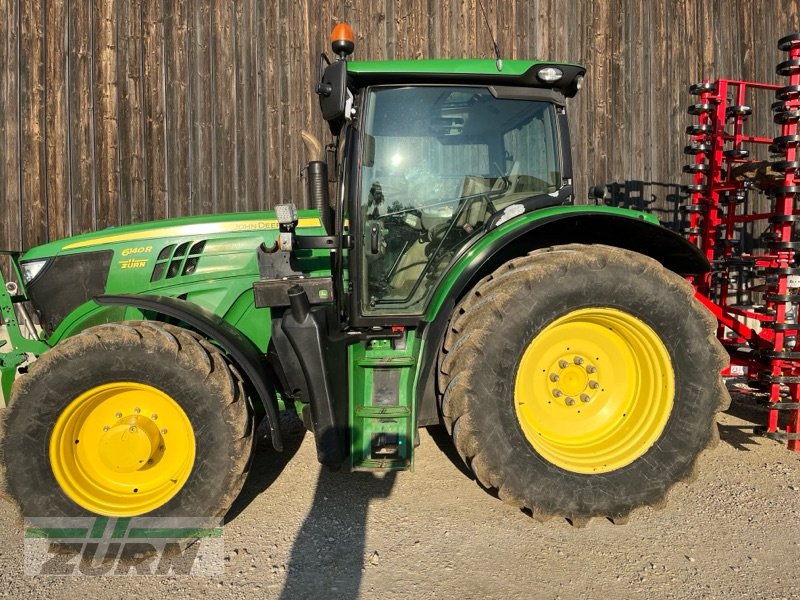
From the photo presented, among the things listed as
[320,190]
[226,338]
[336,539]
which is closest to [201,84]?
[320,190]

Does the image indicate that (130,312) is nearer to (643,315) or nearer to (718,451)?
(643,315)

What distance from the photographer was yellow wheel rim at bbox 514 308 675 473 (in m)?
2.58

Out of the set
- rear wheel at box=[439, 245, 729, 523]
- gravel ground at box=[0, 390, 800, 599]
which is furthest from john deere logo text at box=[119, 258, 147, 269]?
rear wheel at box=[439, 245, 729, 523]

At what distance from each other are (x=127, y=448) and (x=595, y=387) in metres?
2.33

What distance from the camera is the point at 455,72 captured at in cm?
248

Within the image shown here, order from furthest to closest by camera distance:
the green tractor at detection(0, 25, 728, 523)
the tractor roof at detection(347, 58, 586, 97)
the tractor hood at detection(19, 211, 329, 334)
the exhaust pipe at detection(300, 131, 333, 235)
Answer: the exhaust pipe at detection(300, 131, 333, 235) → the tractor hood at detection(19, 211, 329, 334) → the tractor roof at detection(347, 58, 586, 97) → the green tractor at detection(0, 25, 728, 523)

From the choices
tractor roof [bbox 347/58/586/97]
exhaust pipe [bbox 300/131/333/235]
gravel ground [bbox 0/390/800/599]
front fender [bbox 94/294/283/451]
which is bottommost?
gravel ground [bbox 0/390/800/599]

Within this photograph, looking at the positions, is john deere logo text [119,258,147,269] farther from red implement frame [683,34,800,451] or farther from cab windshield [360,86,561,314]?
red implement frame [683,34,800,451]

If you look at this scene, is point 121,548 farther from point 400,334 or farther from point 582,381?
point 582,381

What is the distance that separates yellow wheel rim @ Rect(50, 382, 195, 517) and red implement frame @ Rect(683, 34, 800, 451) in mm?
3141

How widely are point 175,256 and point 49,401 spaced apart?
94 cm

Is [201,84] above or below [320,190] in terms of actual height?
above

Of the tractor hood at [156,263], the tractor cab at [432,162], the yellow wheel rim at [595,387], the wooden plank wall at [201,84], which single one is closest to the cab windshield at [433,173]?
the tractor cab at [432,162]

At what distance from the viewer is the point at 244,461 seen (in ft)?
7.68
